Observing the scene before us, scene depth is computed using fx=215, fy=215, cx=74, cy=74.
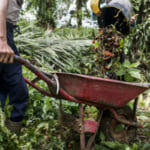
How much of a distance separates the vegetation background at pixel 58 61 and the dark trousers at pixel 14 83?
0.72ft

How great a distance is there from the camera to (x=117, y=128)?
7.06 feet

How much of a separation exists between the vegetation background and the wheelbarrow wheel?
9cm

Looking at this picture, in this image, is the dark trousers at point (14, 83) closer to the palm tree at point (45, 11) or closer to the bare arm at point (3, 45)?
the bare arm at point (3, 45)

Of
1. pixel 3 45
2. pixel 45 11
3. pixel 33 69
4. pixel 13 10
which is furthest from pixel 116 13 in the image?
pixel 45 11

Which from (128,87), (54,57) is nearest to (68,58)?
(54,57)

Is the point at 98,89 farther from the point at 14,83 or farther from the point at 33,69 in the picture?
the point at 14,83

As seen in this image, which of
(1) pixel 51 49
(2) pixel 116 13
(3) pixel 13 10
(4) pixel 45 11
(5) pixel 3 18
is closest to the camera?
(5) pixel 3 18

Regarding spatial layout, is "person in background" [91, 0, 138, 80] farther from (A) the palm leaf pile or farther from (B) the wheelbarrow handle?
(A) the palm leaf pile

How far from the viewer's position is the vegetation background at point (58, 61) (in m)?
2.08

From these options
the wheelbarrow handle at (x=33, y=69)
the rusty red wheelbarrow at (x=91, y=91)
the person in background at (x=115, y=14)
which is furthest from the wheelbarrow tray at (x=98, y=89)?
the person in background at (x=115, y=14)

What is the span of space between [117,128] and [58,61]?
10.6ft

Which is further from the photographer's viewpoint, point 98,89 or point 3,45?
point 98,89

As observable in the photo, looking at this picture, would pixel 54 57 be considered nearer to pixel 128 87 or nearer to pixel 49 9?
pixel 128 87

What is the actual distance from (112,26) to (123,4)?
0.29 meters
